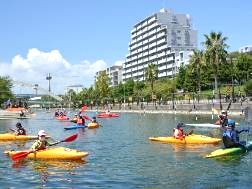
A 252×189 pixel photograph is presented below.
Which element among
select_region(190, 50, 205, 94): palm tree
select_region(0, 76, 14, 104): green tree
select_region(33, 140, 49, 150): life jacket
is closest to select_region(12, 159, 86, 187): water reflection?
select_region(33, 140, 49, 150): life jacket

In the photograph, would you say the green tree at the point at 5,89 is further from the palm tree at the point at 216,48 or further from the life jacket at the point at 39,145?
the life jacket at the point at 39,145

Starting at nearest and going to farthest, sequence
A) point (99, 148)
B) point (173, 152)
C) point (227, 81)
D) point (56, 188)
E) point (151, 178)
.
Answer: point (56, 188) → point (151, 178) → point (173, 152) → point (99, 148) → point (227, 81)

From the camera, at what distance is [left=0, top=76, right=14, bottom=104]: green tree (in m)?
132

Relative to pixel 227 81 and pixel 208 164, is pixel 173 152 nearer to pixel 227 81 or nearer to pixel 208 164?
pixel 208 164

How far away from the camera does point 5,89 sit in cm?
13462

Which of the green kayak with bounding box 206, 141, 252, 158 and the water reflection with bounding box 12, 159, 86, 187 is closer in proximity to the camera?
the water reflection with bounding box 12, 159, 86, 187

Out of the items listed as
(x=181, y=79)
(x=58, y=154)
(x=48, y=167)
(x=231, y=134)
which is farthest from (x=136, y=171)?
(x=181, y=79)

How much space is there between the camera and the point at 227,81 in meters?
130

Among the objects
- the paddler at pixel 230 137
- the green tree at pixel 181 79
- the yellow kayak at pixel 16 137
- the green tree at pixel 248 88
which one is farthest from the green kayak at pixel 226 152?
the green tree at pixel 181 79

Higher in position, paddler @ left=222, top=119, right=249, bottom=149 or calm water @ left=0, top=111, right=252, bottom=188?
paddler @ left=222, top=119, right=249, bottom=149

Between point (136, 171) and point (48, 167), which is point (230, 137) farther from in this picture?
point (48, 167)

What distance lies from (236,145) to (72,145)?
1387 centimetres

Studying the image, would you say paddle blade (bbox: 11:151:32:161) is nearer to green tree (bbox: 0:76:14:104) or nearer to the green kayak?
the green kayak

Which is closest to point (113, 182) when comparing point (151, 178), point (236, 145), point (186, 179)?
point (151, 178)
